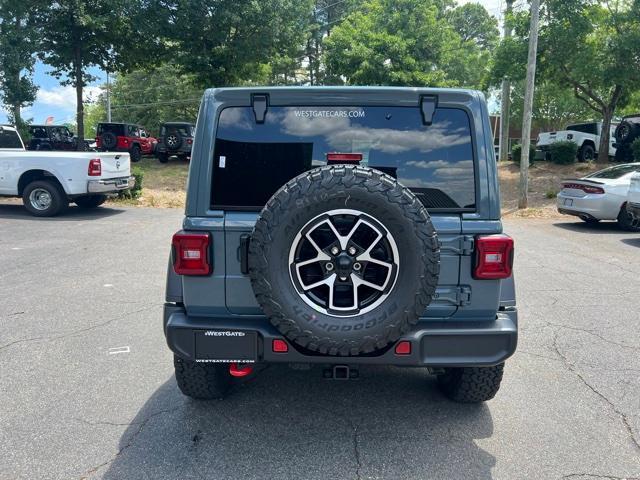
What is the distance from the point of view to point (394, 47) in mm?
22578

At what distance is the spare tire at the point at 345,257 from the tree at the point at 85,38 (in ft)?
61.4

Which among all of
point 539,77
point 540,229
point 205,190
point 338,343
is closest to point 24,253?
point 205,190

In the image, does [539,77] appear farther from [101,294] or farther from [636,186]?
[101,294]

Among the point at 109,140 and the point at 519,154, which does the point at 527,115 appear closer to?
the point at 519,154

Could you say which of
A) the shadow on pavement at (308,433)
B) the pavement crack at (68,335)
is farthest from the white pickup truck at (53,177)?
the shadow on pavement at (308,433)

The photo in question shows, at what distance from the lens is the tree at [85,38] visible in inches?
730

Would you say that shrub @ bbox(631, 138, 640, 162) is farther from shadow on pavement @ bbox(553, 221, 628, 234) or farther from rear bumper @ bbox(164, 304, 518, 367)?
rear bumper @ bbox(164, 304, 518, 367)

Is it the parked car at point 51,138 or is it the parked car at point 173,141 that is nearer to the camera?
the parked car at point 173,141

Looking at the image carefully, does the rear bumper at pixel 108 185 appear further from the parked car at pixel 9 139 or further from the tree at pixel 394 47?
the tree at pixel 394 47

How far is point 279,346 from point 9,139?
1333cm

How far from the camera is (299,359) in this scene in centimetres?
289

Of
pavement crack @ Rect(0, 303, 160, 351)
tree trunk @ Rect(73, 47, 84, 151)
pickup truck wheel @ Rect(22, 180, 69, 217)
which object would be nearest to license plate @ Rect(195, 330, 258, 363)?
pavement crack @ Rect(0, 303, 160, 351)

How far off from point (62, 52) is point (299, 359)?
20.9 m

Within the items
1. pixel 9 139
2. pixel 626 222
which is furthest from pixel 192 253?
pixel 9 139
